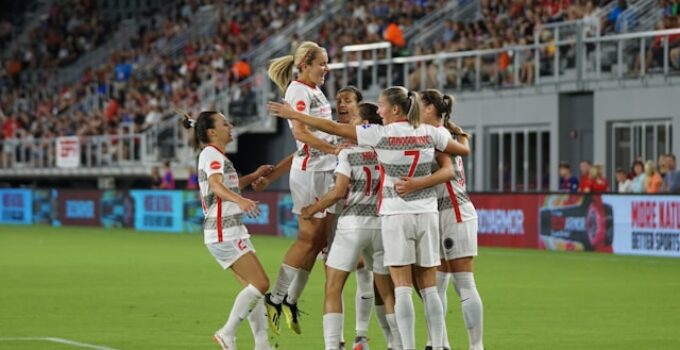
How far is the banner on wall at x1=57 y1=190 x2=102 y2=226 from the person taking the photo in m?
44.2

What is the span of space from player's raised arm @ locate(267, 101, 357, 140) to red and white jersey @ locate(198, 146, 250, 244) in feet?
2.28

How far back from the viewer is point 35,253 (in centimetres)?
2917

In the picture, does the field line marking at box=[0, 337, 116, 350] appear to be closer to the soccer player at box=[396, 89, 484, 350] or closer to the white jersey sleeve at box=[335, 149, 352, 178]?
the white jersey sleeve at box=[335, 149, 352, 178]

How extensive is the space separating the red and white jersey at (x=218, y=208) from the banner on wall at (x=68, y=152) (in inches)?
1443

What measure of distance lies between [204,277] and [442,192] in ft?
35.5

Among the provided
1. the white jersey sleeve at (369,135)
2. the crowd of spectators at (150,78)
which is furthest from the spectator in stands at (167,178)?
the white jersey sleeve at (369,135)

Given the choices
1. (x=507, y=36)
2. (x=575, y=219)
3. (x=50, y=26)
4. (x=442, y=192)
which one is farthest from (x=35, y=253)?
(x=50, y=26)

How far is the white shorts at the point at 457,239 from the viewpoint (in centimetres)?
1195

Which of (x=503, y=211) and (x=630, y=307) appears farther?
(x=503, y=211)

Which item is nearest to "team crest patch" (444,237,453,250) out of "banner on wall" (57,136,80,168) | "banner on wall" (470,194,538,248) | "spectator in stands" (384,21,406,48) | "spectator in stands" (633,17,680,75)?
"banner on wall" (470,194,538,248)

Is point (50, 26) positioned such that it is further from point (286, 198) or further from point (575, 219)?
point (575, 219)

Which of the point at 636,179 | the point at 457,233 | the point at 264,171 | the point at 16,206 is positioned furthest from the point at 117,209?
the point at 457,233

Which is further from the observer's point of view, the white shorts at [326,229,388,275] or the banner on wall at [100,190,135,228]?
the banner on wall at [100,190,135,228]

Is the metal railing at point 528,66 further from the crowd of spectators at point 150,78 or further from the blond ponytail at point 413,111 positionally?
the blond ponytail at point 413,111
